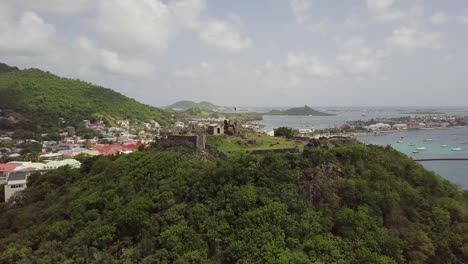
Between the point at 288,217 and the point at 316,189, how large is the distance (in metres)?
3.72

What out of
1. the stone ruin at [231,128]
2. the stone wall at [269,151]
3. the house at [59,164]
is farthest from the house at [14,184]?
the stone wall at [269,151]

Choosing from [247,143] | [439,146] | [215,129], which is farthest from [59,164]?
[439,146]

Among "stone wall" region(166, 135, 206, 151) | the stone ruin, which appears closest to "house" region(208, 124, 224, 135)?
the stone ruin

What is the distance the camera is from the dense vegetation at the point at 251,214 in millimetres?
18922

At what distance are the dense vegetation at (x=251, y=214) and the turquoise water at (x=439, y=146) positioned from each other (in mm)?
33062

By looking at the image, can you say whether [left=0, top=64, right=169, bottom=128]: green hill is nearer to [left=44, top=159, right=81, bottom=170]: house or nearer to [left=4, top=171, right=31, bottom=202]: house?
[left=44, top=159, right=81, bottom=170]: house

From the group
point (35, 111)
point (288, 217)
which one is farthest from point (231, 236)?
point (35, 111)

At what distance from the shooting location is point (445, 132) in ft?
389

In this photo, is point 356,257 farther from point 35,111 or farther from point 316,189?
point 35,111

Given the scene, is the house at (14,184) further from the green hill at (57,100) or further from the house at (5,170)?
the green hill at (57,100)

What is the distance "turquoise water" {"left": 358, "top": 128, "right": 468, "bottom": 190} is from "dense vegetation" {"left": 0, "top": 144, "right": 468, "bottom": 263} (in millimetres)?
33062

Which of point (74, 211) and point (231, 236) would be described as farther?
point (74, 211)

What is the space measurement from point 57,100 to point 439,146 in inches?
4043

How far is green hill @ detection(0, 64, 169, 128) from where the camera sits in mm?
80562
